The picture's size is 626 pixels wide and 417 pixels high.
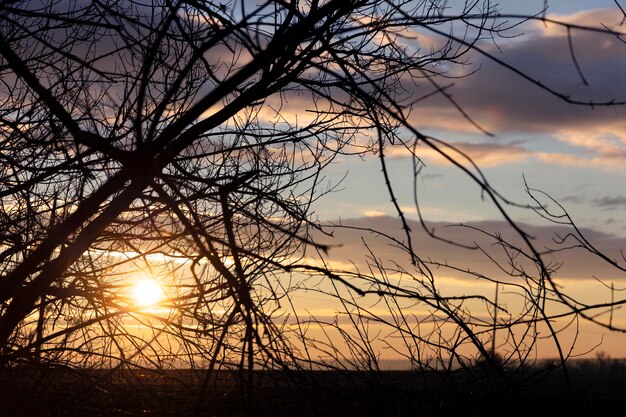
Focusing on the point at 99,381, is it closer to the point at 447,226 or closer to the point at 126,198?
the point at 126,198

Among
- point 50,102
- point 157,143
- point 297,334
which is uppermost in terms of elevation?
point 50,102

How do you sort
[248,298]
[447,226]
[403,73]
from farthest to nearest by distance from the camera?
[403,73], [447,226], [248,298]

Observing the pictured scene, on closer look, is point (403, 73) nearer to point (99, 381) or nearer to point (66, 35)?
point (66, 35)

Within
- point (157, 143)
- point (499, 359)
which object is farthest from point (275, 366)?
point (499, 359)

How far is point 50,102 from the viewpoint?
11.1 feet

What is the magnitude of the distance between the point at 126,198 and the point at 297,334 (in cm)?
144

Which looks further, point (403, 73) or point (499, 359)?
point (403, 73)

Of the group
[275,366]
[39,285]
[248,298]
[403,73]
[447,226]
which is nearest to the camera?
[248,298]

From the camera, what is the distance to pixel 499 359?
5953mm

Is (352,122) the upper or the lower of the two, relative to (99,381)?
upper

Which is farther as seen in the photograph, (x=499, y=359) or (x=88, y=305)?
(x=88, y=305)

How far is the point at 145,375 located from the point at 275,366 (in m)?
3.59

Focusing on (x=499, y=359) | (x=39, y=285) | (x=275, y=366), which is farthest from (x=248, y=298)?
(x=499, y=359)

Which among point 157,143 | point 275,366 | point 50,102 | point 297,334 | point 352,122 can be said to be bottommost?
point 275,366
